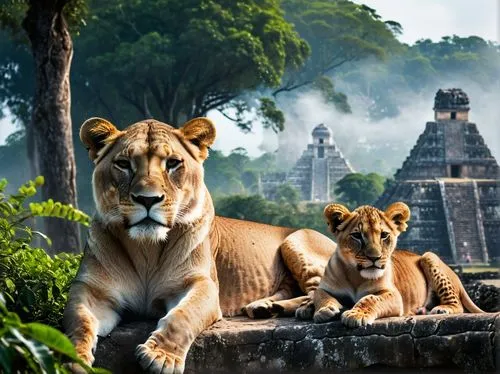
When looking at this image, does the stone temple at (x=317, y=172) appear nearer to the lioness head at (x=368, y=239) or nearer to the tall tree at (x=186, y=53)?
the tall tree at (x=186, y=53)

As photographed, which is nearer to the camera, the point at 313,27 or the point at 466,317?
the point at 466,317

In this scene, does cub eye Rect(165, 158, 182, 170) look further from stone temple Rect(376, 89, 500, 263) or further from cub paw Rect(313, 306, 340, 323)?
stone temple Rect(376, 89, 500, 263)

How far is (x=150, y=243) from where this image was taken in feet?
24.7

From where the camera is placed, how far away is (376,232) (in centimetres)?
782

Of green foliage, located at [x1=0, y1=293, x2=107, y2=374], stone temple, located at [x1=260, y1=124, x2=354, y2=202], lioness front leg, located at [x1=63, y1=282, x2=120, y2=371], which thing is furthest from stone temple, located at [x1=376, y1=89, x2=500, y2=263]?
green foliage, located at [x1=0, y1=293, x2=107, y2=374]

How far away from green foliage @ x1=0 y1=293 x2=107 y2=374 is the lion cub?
Result: 2.27 meters

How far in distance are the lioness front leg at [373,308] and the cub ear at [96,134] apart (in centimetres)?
165

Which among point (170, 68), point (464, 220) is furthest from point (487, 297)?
point (464, 220)

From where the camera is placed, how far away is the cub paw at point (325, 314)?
7.70 m

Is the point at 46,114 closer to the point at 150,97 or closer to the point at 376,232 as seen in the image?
the point at 376,232

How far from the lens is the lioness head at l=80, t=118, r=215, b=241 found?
7.23m

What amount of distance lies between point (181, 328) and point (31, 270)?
5.44 ft

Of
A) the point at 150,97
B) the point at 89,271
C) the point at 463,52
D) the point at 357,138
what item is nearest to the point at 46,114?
the point at 89,271

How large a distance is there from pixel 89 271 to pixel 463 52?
144913 millimetres
